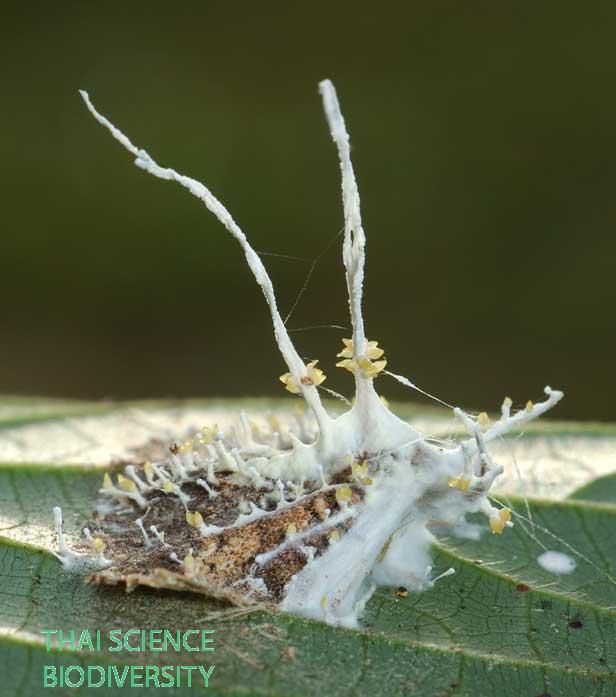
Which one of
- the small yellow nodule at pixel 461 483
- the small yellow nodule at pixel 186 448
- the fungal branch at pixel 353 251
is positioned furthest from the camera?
the small yellow nodule at pixel 186 448

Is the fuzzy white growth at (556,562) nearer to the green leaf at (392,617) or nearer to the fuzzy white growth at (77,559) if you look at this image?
the green leaf at (392,617)

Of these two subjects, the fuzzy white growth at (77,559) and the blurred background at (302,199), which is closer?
the fuzzy white growth at (77,559)

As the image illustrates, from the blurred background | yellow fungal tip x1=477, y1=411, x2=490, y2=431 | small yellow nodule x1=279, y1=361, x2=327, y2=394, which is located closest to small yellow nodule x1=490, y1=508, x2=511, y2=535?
yellow fungal tip x1=477, y1=411, x2=490, y2=431

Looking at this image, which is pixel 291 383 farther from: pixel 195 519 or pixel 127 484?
pixel 127 484

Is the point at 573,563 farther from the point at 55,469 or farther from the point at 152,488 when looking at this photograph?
the point at 55,469

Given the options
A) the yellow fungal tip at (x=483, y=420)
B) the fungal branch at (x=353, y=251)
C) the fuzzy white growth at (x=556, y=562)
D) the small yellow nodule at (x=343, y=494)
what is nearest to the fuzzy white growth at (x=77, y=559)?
the small yellow nodule at (x=343, y=494)

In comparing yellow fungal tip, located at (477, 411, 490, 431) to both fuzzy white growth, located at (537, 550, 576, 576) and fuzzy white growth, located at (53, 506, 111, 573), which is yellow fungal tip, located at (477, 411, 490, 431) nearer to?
fuzzy white growth, located at (537, 550, 576, 576)

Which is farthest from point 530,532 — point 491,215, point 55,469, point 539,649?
point 491,215
